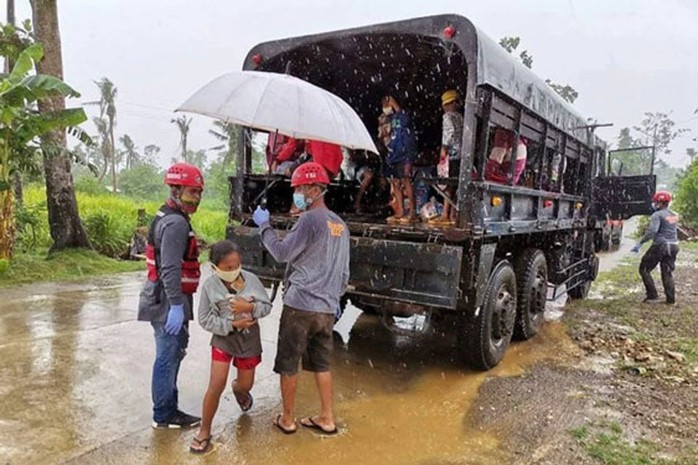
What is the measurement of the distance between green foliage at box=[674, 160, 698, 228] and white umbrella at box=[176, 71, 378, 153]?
72.3ft

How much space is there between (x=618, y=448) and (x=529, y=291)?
7.40 feet

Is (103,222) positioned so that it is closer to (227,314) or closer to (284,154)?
(284,154)

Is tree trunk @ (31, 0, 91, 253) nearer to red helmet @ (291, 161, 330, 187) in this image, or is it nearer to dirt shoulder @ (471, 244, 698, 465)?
red helmet @ (291, 161, 330, 187)

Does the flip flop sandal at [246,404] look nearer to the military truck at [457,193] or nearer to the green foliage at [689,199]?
Result: the military truck at [457,193]

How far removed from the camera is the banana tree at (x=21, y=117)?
690cm

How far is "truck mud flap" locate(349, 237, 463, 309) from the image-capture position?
3812 mm

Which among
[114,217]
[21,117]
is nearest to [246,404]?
[21,117]

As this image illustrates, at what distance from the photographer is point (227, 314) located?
3.06 meters

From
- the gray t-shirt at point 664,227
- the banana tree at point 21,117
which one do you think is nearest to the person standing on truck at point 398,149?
the banana tree at point 21,117

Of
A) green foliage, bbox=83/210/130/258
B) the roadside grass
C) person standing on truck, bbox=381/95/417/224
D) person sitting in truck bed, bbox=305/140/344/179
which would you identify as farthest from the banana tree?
the roadside grass

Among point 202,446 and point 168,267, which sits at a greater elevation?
point 168,267

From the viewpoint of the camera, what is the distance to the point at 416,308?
162 inches

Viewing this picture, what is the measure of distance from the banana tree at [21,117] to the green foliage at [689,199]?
71.2 feet

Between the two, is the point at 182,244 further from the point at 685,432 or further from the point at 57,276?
the point at 57,276
